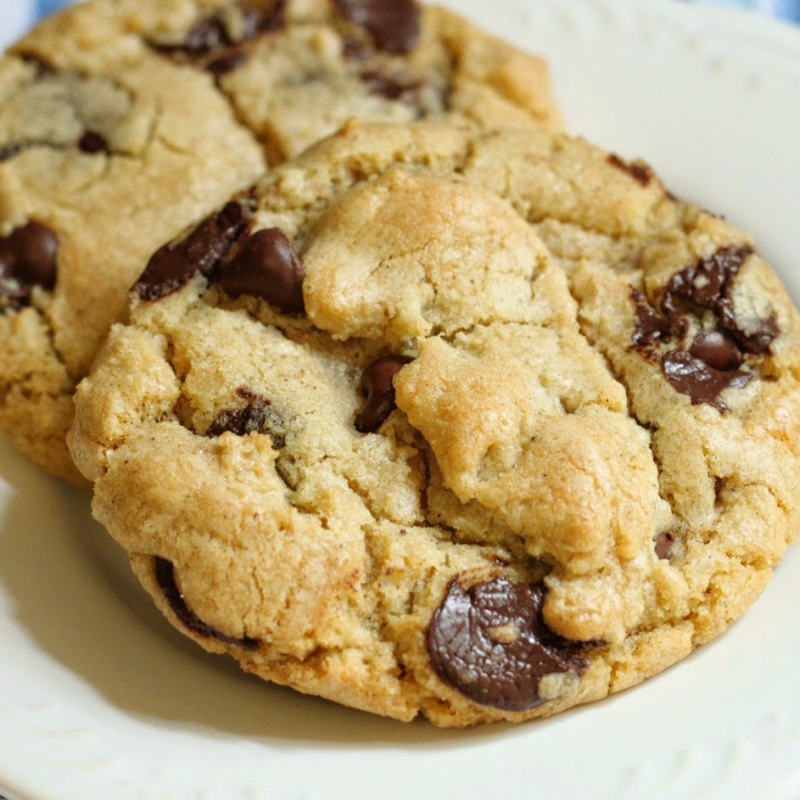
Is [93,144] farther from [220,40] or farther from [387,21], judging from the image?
[387,21]

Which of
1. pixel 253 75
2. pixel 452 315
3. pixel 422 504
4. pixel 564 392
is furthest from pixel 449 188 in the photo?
pixel 253 75

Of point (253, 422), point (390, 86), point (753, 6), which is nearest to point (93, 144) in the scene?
point (390, 86)

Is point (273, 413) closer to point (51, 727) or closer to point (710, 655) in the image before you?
point (51, 727)

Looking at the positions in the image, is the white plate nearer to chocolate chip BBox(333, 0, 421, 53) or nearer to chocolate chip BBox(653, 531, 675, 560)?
chocolate chip BBox(653, 531, 675, 560)

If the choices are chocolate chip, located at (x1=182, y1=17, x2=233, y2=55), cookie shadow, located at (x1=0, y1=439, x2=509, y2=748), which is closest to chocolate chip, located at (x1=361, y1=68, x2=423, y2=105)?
chocolate chip, located at (x1=182, y1=17, x2=233, y2=55)

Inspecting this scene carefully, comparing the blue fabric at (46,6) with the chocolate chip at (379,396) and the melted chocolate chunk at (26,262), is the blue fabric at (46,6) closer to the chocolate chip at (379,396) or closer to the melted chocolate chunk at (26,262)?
the melted chocolate chunk at (26,262)

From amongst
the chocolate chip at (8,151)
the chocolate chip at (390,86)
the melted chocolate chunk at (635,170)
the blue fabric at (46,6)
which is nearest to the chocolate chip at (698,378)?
the melted chocolate chunk at (635,170)
